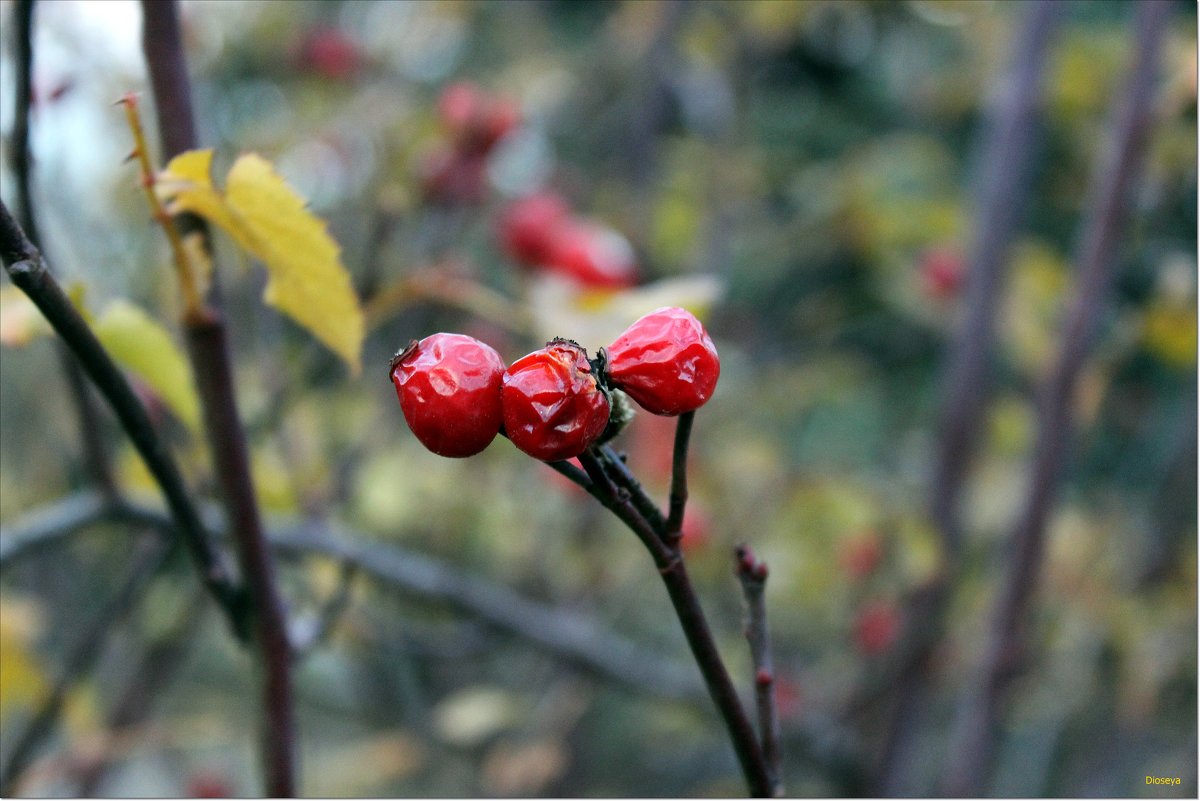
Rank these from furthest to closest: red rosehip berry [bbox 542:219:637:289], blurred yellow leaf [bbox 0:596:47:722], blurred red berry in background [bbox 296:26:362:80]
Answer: blurred red berry in background [bbox 296:26:362:80] → red rosehip berry [bbox 542:219:637:289] → blurred yellow leaf [bbox 0:596:47:722]

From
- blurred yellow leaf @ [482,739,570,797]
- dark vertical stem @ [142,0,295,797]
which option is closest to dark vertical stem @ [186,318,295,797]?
dark vertical stem @ [142,0,295,797]

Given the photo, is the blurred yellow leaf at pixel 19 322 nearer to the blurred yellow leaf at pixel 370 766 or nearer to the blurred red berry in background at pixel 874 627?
the blurred yellow leaf at pixel 370 766

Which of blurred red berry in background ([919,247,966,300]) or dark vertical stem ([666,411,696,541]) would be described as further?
blurred red berry in background ([919,247,966,300])

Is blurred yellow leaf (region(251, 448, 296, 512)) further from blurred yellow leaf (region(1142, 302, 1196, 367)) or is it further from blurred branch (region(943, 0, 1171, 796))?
blurred yellow leaf (region(1142, 302, 1196, 367))

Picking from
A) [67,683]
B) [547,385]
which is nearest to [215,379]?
[547,385]

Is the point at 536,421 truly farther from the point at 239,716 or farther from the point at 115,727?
the point at 239,716

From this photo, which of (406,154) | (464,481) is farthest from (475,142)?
(464,481)

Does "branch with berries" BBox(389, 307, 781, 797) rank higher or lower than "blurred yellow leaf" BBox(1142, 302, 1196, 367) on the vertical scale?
higher

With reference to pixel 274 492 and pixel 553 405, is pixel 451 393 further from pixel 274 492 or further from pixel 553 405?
pixel 274 492
